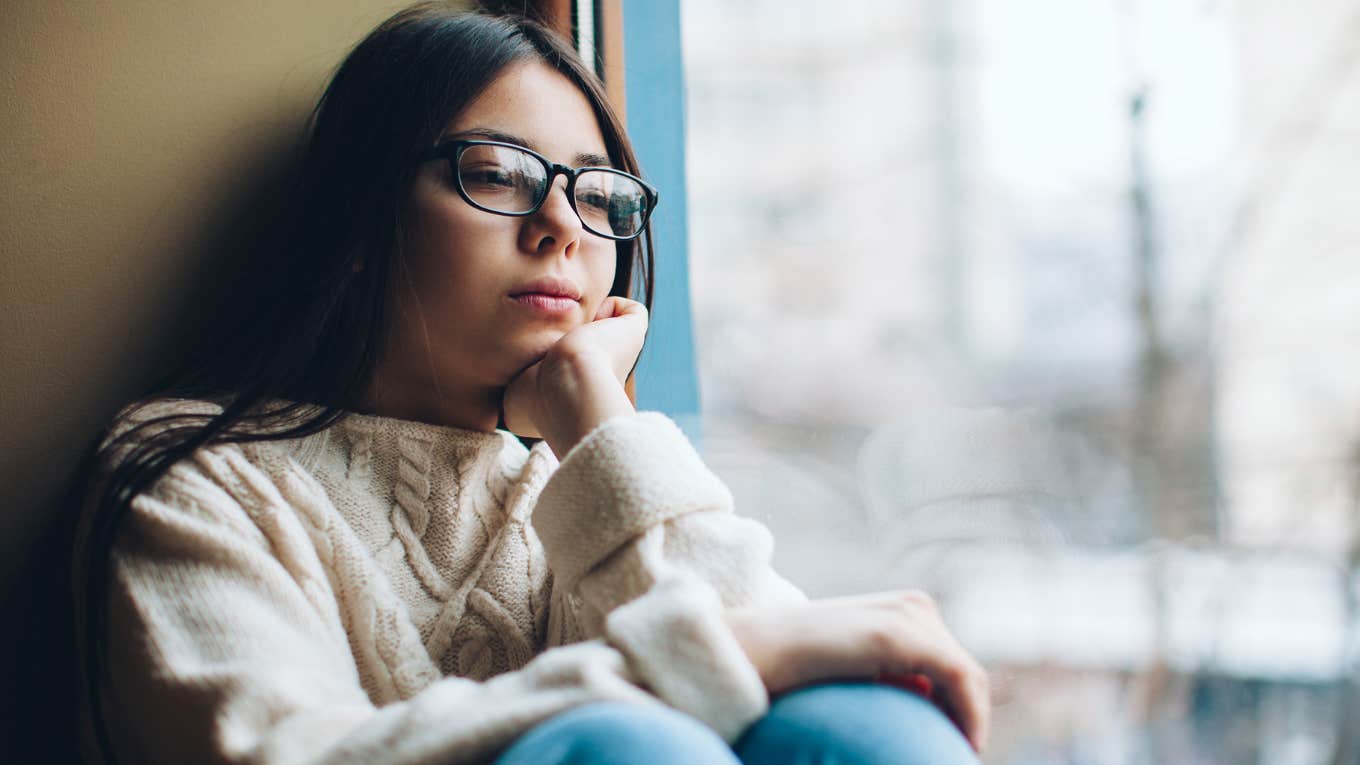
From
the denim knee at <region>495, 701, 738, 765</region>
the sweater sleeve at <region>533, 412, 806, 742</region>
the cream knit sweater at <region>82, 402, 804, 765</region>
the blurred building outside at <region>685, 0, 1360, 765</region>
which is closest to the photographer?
the denim knee at <region>495, 701, 738, 765</region>

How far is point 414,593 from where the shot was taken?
0.90 m

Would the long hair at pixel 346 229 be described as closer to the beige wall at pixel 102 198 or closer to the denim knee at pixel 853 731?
the beige wall at pixel 102 198

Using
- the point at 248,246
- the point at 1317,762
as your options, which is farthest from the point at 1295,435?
the point at 248,246

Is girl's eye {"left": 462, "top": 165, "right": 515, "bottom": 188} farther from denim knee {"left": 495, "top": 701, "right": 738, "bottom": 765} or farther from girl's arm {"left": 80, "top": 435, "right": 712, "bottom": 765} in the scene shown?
denim knee {"left": 495, "top": 701, "right": 738, "bottom": 765}

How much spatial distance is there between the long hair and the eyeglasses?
0.05 meters

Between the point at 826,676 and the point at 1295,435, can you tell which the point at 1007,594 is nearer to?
the point at 1295,435

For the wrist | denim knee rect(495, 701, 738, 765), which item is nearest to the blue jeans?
denim knee rect(495, 701, 738, 765)

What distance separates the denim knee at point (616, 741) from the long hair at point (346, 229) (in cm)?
47

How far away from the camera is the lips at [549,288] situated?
953 millimetres

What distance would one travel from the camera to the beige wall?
0.99 metres

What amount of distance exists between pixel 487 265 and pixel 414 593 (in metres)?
0.34

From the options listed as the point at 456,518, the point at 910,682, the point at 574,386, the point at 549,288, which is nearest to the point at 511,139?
the point at 549,288

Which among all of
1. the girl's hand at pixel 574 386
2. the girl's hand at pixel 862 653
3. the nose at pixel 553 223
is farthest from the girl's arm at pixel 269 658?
the nose at pixel 553 223

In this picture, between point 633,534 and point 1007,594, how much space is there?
2.03 feet
